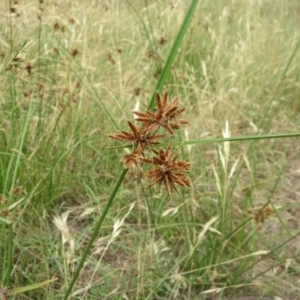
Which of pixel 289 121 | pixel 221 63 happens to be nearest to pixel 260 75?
pixel 221 63

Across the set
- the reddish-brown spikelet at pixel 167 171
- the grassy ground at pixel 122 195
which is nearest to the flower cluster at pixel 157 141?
the reddish-brown spikelet at pixel 167 171

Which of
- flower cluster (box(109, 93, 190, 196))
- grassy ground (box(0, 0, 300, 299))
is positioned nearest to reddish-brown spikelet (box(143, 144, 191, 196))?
flower cluster (box(109, 93, 190, 196))

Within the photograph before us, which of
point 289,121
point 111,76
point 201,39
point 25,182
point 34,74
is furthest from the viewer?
point 201,39

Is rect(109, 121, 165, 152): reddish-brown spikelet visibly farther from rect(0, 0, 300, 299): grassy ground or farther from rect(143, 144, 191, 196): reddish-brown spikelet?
rect(0, 0, 300, 299): grassy ground

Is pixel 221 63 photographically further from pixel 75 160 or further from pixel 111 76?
pixel 75 160

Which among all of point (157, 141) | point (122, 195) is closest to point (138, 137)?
point (157, 141)
